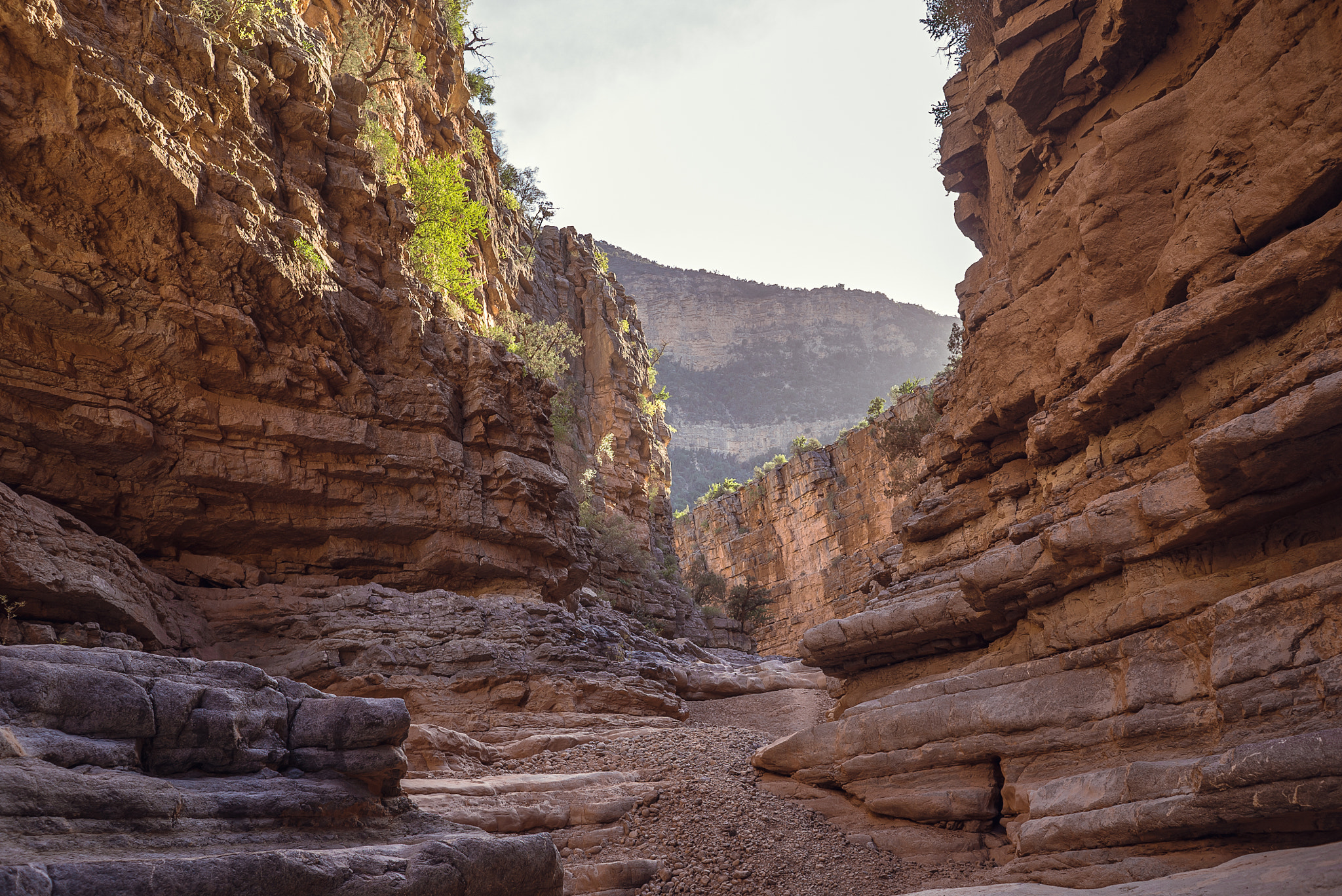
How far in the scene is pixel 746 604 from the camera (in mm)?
38156

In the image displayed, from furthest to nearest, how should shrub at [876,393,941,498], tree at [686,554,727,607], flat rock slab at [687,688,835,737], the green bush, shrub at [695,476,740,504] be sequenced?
shrub at [695,476,740,504] → tree at [686,554,727,607] → shrub at [876,393,941,498] → the green bush → flat rock slab at [687,688,835,737]

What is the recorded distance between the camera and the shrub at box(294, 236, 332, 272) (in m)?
13.3

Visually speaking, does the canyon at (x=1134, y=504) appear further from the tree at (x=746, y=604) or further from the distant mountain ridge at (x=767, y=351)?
the distant mountain ridge at (x=767, y=351)

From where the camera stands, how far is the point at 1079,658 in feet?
24.0

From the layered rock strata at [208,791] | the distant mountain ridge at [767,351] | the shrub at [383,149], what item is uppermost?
the distant mountain ridge at [767,351]

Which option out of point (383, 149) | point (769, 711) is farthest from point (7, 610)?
point (769, 711)

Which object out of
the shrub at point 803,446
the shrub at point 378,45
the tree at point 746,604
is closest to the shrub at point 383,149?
the shrub at point 378,45

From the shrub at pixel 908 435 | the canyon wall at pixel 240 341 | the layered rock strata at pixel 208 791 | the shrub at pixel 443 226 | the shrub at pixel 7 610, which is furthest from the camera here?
the shrub at pixel 908 435

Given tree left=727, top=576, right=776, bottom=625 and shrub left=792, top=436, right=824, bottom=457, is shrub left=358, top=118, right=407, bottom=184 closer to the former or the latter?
tree left=727, top=576, right=776, bottom=625

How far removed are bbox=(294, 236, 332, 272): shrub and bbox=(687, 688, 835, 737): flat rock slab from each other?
33.3ft

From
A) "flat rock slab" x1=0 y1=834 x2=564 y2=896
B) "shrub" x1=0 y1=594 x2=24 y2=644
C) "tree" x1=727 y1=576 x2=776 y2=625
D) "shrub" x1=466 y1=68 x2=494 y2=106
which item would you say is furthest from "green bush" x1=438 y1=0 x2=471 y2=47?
"tree" x1=727 y1=576 x2=776 y2=625

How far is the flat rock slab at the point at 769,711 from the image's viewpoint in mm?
14750

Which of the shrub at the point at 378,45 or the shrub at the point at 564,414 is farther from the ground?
the shrub at the point at 378,45

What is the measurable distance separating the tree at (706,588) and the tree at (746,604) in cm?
59
